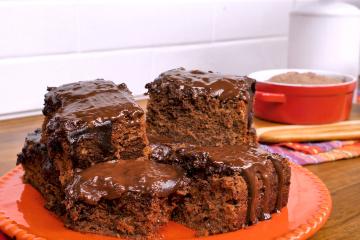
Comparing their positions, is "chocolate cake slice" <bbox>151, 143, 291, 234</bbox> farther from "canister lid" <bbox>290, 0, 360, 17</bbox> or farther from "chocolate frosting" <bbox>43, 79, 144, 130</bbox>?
"canister lid" <bbox>290, 0, 360, 17</bbox>

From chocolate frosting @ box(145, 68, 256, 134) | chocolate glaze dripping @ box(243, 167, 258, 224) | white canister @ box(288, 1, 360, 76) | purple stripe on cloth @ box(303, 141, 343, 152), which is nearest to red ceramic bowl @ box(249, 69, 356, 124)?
purple stripe on cloth @ box(303, 141, 343, 152)

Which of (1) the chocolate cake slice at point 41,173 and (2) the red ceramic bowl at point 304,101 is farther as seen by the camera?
(2) the red ceramic bowl at point 304,101

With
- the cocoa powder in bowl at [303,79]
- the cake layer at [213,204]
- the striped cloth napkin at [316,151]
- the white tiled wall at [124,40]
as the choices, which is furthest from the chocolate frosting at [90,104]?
the cocoa powder in bowl at [303,79]

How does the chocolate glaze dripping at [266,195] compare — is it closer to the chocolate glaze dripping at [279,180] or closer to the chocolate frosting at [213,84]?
the chocolate glaze dripping at [279,180]

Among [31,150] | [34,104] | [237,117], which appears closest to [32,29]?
[34,104]

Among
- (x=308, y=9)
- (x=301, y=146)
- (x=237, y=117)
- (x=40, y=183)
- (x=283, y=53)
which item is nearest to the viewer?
(x=40, y=183)

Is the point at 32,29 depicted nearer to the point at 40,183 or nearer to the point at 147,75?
the point at 147,75

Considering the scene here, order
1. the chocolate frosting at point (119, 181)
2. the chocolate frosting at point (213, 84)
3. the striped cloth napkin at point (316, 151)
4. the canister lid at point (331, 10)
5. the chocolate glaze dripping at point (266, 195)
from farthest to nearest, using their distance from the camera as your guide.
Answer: the canister lid at point (331, 10)
the striped cloth napkin at point (316, 151)
the chocolate frosting at point (213, 84)
the chocolate glaze dripping at point (266, 195)
the chocolate frosting at point (119, 181)
